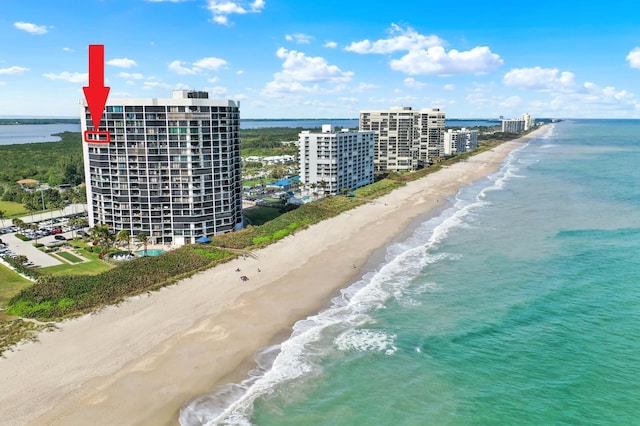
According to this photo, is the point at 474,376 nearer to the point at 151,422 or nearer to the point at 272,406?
the point at 272,406

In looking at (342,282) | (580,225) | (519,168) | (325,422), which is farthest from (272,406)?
(519,168)

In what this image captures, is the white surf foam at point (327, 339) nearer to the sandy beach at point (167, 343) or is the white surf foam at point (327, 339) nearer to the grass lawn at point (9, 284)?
the sandy beach at point (167, 343)

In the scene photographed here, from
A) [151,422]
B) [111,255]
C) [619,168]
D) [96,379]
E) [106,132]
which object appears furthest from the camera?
[619,168]

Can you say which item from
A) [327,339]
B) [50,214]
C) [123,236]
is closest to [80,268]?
[123,236]

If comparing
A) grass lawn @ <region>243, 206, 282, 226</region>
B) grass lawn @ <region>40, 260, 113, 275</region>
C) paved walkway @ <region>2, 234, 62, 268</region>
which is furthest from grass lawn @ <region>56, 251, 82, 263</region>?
grass lawn @ <region>243, 206, 282, 226</region>

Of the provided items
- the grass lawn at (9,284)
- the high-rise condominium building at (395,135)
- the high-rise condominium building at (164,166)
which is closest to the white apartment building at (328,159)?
the high-rise condominium building at (395,135)

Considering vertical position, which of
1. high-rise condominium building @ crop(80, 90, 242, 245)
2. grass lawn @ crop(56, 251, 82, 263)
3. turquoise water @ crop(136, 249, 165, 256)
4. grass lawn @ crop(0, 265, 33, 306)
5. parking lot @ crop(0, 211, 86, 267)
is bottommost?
grass lawn @ crop(0, 265, 33, 306)

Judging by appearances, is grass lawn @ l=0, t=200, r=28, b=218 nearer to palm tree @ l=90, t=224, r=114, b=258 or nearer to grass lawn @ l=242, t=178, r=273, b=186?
palm tree @ l=90, t=224, r=114, b=258
